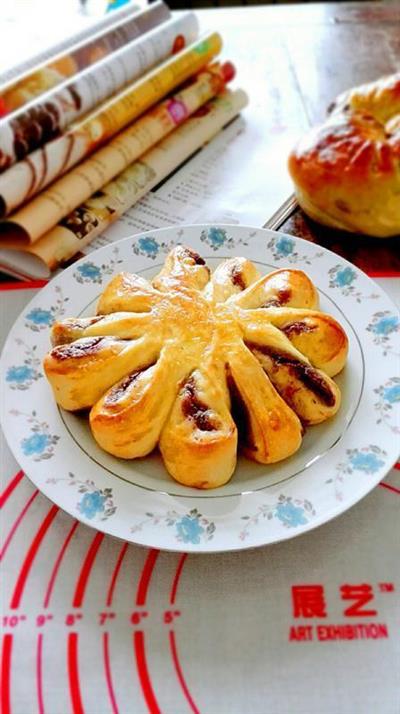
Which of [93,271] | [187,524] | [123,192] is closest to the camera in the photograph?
[187,524]

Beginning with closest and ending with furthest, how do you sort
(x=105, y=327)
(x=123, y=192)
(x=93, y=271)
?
(x=105, y=327), (x=93, y=271), (x=123, y=192)

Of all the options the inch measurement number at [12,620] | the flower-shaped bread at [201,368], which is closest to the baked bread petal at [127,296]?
the flower-shaped bread at [201,368]

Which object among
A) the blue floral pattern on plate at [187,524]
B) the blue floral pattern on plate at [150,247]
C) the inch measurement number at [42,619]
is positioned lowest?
the inch measurement number at [42,619]

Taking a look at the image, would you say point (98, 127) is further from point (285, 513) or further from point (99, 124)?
point (285, 513)

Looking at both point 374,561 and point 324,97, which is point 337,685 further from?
point 324,97

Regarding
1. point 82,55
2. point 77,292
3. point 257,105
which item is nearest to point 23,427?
point 77,292

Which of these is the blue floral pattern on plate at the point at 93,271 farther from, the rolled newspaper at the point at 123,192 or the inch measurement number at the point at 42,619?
the inch measurement number at the point at 42,619

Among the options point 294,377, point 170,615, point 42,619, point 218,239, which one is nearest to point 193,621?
point 170,615
